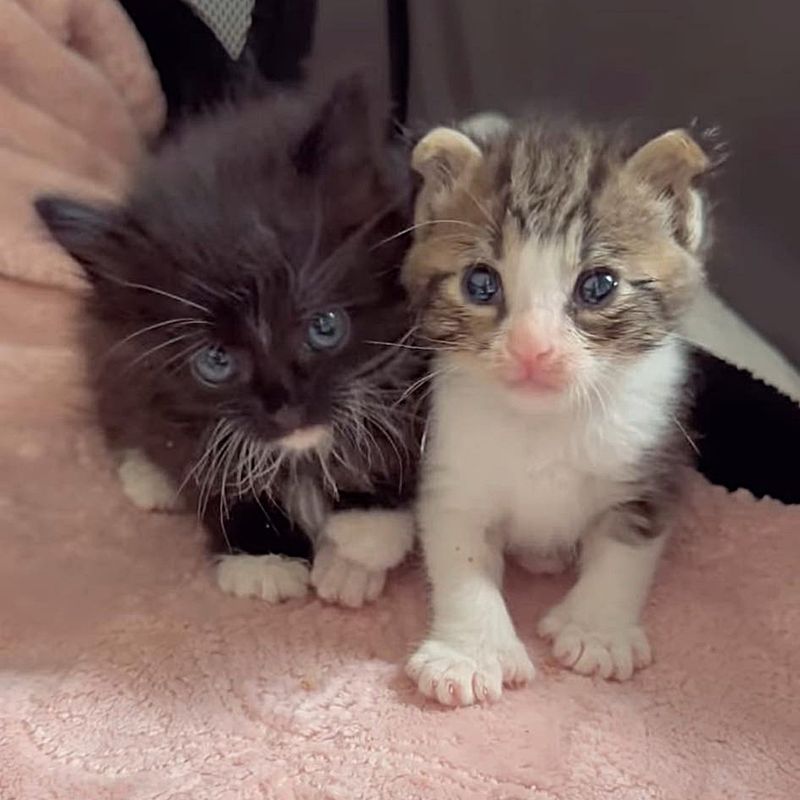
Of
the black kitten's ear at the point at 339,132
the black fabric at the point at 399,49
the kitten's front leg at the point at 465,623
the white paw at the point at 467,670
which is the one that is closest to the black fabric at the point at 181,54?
the black fabric at the point at 399,49

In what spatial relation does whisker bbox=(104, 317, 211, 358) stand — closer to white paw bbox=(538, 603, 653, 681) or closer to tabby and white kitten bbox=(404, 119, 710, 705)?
tabby and white kitten bbox=(404, 119, 710, 705)

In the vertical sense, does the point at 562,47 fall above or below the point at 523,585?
above

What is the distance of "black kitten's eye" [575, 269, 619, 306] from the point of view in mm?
1279

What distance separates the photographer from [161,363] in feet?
4.63

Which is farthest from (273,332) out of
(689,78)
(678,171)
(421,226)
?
(689,78)

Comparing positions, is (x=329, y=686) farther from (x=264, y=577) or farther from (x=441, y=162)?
(x=441, y=162)

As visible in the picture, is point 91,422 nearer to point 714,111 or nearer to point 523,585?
point 523,585

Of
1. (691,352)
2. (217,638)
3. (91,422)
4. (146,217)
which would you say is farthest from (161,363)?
(691,352)

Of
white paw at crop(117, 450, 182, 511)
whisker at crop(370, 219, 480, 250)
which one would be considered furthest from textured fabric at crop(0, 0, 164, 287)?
whisker at crop(370, 219, 480, 250)

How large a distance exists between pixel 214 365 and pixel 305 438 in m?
0.12

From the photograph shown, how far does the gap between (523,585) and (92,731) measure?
49 cm

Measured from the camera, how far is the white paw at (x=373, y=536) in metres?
1.49

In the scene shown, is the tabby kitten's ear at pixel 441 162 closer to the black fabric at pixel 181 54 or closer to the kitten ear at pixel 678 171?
the kitten ear at pixel 678 171

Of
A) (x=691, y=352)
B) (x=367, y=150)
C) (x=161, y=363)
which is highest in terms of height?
(x=367, y=150)
